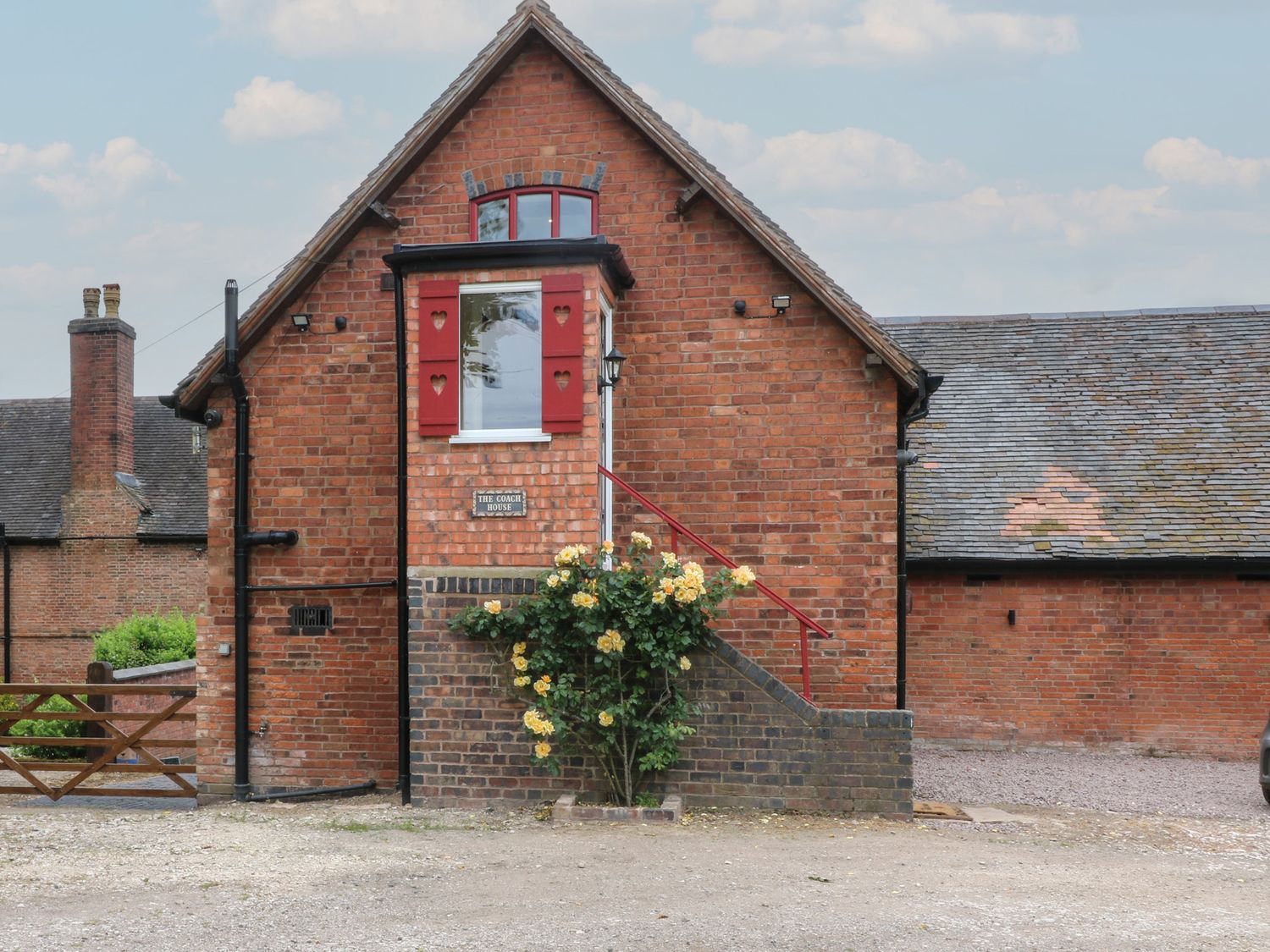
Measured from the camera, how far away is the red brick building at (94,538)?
22.7 metres

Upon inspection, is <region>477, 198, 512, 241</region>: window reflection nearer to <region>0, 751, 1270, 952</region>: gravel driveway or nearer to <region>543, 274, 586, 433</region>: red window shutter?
<region>543, 274, 586, 433</region>: red window shutter

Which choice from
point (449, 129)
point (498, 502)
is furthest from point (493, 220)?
point (498, 502)

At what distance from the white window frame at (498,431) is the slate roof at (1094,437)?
678 cm

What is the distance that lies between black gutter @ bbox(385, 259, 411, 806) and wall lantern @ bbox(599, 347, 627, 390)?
191 cm

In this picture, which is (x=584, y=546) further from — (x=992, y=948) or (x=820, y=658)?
(x=992, y=948)

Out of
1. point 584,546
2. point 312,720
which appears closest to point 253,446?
point 312,720

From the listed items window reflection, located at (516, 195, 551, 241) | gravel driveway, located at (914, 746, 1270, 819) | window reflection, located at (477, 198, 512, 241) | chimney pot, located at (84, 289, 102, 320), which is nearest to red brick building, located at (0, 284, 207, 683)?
chimney pot, located at (84, 289, 102, 320)

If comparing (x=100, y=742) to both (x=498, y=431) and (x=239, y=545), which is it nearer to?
(x=239, y=545)

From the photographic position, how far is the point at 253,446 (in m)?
11.0

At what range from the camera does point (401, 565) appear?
10398 millimetres

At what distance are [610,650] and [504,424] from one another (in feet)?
7.59

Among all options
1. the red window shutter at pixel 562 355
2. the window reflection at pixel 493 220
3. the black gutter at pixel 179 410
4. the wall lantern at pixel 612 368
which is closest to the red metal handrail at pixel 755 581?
the red window shutter at pixel 562 355

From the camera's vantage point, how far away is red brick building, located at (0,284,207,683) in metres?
22.7

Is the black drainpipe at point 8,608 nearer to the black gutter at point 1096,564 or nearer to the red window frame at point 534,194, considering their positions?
the red window frame at point 534,194
